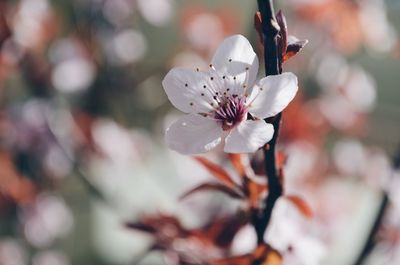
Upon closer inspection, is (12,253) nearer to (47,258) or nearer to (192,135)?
(47,258)

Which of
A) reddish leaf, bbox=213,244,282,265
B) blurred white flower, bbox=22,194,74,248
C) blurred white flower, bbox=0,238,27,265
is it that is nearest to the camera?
reddish leaf, bbox=213,244,282,265

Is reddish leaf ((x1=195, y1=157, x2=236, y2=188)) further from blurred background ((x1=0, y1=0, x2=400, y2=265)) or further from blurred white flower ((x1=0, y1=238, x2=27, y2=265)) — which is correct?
blurred white flower ((x1=0, y1=238, x2=27, y2=265))

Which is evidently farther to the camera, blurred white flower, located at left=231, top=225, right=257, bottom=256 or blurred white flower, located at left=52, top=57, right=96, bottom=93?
blurred white flower, located at left=52, top=57, right=96, bottom=93

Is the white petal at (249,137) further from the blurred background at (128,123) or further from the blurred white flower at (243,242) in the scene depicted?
the blurred background at (128,123)

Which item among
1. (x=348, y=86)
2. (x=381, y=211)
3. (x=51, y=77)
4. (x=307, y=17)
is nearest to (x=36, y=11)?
(x=51, y=77)

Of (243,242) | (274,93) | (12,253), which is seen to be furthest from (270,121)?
(12,253)

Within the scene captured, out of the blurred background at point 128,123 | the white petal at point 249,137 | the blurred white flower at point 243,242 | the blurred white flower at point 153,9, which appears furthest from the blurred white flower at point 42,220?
the white petal at point 249,137

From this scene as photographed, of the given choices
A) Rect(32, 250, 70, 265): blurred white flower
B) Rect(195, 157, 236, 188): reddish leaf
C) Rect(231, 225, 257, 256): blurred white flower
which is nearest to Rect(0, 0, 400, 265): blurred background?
Rect(32, 250, 70, 265): blurred white flower
